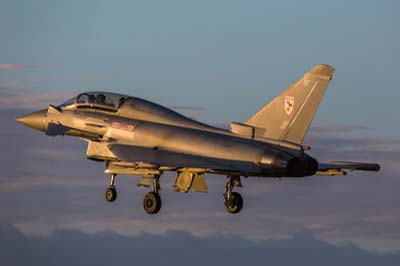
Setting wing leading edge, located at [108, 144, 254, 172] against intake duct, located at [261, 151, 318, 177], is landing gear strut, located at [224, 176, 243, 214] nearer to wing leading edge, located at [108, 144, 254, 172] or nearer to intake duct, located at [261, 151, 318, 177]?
wing leading edge, located at [108, 144, 254, 172]

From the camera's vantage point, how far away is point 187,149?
69.2 metres

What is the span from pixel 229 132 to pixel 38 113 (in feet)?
34.8

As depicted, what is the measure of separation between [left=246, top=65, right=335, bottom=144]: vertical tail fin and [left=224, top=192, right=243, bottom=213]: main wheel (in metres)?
3.12

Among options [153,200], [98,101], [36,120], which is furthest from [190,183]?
[36,120]

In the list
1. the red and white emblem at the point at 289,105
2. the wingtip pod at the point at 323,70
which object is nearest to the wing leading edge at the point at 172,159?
the red and white emblem at the point at 289,105

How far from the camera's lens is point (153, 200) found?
70125mm

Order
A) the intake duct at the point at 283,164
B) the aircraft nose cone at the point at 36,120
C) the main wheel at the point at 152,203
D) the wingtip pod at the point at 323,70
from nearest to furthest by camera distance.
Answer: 1. the intake duct at the point at 283,164
2. the wingtip pod at the point at 323,70
3. the main wheel at the point at 152,203
4. the aircraft nose cone at the point at 36,120

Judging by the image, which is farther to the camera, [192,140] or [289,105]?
[192,140]

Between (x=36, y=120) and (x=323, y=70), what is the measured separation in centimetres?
1438

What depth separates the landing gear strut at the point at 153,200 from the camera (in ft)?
230

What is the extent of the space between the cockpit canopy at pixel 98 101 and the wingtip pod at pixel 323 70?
948 centimetres

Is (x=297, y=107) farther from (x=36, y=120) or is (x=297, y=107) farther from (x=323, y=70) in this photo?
(x=36, y=120)

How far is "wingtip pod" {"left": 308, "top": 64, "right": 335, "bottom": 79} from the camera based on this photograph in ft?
223

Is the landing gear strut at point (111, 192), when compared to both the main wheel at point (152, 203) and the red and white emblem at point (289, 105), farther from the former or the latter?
the red and white emblem at point (289, 105)
